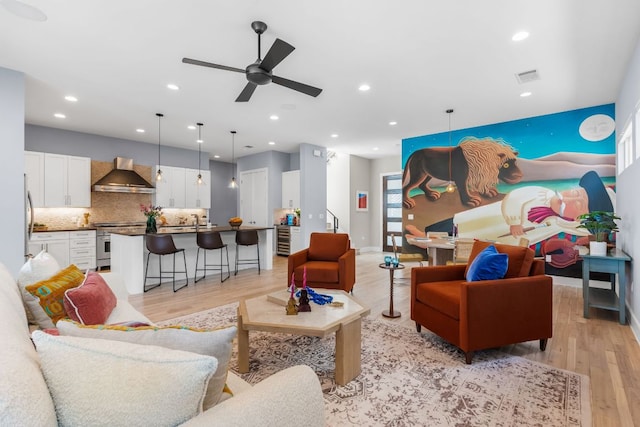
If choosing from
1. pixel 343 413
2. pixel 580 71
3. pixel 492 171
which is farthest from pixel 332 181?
pixel 343 413

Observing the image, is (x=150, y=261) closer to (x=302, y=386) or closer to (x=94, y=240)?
(x=94, y=240)

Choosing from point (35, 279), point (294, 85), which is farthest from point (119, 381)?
point (294, 85)

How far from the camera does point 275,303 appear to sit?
2.67 meters

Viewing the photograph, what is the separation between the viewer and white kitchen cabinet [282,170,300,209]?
812 centimetres

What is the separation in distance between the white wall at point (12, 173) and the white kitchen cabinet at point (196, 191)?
420cm

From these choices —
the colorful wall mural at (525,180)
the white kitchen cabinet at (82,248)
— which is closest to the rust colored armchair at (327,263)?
the colorful wall mural at (525,180)

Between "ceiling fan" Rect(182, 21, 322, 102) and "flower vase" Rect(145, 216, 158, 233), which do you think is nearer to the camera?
"ceiling fan" Rect(182, 21, 322, 102)

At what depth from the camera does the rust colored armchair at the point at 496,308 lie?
2.44m

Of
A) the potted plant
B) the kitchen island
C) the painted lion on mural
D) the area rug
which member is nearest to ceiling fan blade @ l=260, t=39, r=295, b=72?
the area rug

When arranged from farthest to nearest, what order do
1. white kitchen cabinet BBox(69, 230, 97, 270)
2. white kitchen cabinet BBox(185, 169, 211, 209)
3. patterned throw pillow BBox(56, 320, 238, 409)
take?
white kitchen cabinet BBox(185, 169, 211, 209) < white kitchen cabinet BBox(69, 230, 97, 270) < patterned throw pillow BBox(56, 320, 238, 409)

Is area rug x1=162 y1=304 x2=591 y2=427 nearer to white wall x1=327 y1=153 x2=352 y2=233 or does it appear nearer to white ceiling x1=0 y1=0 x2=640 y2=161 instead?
white ceiling x1=0 y1=0 x2=640 y2=161

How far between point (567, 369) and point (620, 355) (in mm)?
695

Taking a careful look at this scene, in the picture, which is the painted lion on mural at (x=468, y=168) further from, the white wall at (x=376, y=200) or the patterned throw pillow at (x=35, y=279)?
the patterned throw pillow at (x=35, y=279)

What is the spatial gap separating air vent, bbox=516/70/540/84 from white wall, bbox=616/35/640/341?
2.76 feet
